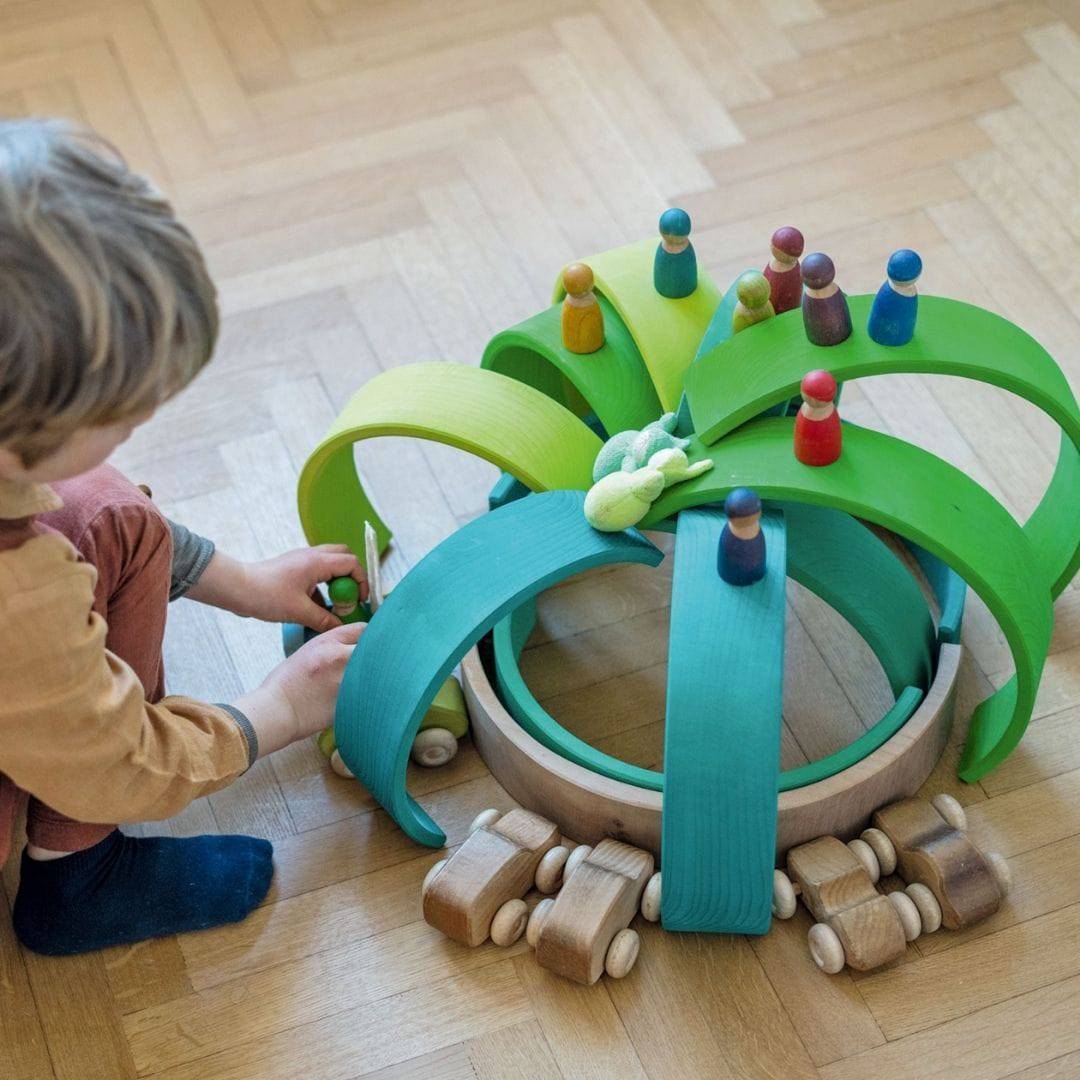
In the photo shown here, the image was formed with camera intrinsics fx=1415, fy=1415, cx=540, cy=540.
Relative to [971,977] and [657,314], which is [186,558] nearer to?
[657,314]

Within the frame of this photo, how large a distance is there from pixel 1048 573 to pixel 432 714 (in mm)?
578

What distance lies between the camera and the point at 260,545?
4.85 ft

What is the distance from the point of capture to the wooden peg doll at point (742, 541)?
105 centimetres

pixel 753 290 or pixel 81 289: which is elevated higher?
pixel 81 289

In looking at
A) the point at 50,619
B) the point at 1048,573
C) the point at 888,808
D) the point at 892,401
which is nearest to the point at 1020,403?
the point at 892,401

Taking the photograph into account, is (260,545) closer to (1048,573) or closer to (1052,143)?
(1048,573)

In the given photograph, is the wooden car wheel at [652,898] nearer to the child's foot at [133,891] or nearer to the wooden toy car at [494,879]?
the wooden toy car at [494,879]

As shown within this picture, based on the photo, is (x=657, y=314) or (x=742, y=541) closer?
(x=742, y=541)

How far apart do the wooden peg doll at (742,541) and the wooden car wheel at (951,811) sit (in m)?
0.28

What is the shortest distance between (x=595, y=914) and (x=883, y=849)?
251 millimetres

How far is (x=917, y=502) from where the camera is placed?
111 centimetres

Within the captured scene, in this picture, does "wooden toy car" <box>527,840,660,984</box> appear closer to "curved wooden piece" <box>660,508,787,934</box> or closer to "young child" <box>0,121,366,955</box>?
"curved wooden piece" <box>660,508,787,934</box>

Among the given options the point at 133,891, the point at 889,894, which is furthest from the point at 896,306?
the point at 133,891

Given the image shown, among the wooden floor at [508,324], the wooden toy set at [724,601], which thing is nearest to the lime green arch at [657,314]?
the wooden toy set at [724,601]
